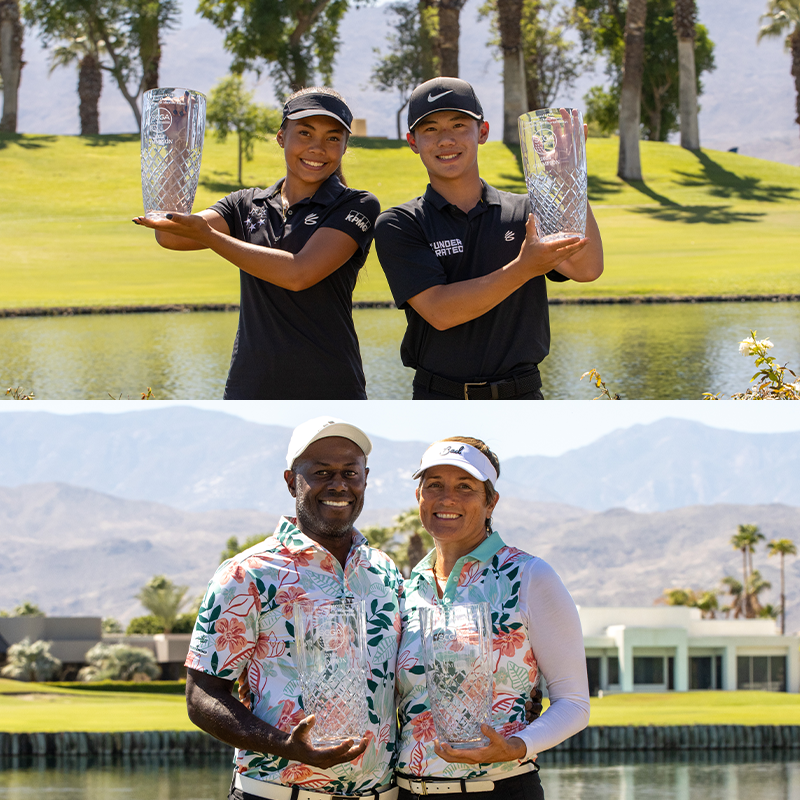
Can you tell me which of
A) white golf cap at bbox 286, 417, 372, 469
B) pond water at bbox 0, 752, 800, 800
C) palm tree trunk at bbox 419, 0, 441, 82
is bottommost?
pond water at bbox 0, 752, 800, 800

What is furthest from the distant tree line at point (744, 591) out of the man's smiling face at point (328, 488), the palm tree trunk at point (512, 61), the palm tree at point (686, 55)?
the man's smiling face at point (328, 488)

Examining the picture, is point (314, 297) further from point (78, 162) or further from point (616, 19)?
point (616, 19)

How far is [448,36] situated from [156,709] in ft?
52.3

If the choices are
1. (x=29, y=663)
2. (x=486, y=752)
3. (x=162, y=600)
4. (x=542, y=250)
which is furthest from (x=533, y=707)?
(x=162, y=600)

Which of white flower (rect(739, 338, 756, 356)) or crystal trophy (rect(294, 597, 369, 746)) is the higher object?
white flower (rect(739, 338, 756, 356))

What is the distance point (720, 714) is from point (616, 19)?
26.0m

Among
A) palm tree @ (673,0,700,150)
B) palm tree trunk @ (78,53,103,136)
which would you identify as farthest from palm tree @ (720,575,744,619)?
palm tree trunk @ (78,53,103,136)

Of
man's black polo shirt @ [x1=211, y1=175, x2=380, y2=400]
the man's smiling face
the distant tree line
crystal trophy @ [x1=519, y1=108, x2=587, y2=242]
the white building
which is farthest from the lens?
the distant tree line

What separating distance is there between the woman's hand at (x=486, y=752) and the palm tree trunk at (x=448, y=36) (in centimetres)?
2477

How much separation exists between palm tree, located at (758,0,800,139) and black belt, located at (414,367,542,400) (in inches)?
1271

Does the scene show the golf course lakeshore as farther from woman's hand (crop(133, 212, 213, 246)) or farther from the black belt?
woman's hand (crop(133, 212, 213, 246))

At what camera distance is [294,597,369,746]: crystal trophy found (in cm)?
246

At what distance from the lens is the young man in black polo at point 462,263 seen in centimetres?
332

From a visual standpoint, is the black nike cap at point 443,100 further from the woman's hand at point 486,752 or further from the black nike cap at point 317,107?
the woman's hand at point 486,752
